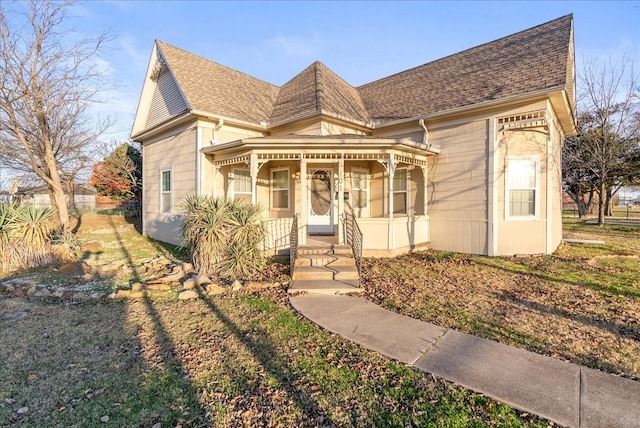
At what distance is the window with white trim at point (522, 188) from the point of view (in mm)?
9414

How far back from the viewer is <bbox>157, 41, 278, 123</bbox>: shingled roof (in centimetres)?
1044

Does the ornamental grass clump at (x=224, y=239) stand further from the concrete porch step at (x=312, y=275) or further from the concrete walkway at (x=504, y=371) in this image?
the concrete walkway at (x=504, y=371)

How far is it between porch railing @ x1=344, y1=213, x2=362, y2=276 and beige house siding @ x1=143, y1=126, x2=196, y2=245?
196 inches

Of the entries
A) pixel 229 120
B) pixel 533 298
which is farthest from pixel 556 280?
pixel 229 120

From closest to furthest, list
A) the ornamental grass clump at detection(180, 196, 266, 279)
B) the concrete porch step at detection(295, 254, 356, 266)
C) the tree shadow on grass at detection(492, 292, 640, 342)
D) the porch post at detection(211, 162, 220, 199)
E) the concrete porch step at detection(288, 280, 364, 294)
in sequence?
1. the tree shadow on grass at detection(492, 292, 640, 342)
2. the concrete porch step at detection(288, 280, 364, 294)
3. the ornamental grass clump at detection(180, 196, 266, 279)
4. the concrete porch step at detection(295, 254, 356, 266)
5. the porch post at detection(211, 162, 220, 199)

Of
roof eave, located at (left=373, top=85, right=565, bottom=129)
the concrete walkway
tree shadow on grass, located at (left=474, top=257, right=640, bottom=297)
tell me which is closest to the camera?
the concrete walkway

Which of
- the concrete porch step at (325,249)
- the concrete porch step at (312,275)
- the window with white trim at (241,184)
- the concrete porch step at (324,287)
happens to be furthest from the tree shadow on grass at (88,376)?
the window with white trim at (241,184)

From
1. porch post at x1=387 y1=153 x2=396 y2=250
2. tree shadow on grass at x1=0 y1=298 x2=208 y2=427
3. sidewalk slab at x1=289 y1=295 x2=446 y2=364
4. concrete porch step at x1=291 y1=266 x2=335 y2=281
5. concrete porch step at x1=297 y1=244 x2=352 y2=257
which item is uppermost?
porch post at x1=387 y1=153 x2=396 y2=250

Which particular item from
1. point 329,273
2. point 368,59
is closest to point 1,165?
point 329,273

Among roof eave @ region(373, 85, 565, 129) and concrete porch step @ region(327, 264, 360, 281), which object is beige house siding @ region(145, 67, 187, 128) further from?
concrete porch step @ region(327, 264, 360, 281)

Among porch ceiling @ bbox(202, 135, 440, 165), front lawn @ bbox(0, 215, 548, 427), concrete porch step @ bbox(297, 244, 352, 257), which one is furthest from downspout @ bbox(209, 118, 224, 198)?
front lawn @ bbox(0, 215, 548, 427)

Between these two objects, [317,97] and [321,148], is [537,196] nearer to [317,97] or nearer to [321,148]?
[321,148]

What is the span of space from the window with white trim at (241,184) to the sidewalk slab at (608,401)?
9.60 metres

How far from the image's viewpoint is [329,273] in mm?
6945
